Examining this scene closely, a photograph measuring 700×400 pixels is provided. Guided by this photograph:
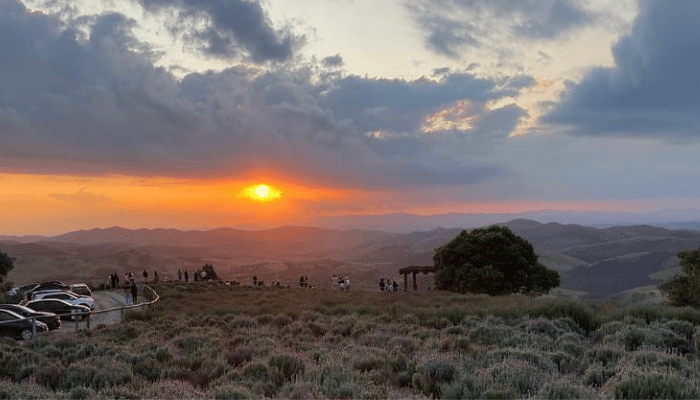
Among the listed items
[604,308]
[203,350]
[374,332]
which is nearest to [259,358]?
[203,350]

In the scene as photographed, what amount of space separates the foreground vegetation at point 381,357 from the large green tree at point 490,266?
2490cm

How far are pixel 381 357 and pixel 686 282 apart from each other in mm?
40515

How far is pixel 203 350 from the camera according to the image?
1697 centimetres

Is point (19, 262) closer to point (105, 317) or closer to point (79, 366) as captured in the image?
point (105, 317)

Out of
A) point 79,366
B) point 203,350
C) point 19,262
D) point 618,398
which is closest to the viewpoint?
point 618,398

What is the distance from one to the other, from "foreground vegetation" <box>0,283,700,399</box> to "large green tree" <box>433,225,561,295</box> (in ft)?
81.7

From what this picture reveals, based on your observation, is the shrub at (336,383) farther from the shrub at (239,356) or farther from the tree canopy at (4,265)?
the tree canopy at (4,265)

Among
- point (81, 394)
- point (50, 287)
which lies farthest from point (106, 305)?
point (81, 394)

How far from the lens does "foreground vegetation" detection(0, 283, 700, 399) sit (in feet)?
37.1

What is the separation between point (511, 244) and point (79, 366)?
1760 inches

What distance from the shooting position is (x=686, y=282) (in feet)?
146

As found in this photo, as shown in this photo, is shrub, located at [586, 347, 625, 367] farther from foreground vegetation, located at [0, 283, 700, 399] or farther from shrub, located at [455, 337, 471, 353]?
shrub, located at [455, 337, 471, 353]

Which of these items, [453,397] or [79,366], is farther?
[79,366]

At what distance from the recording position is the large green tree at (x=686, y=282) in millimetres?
42344
